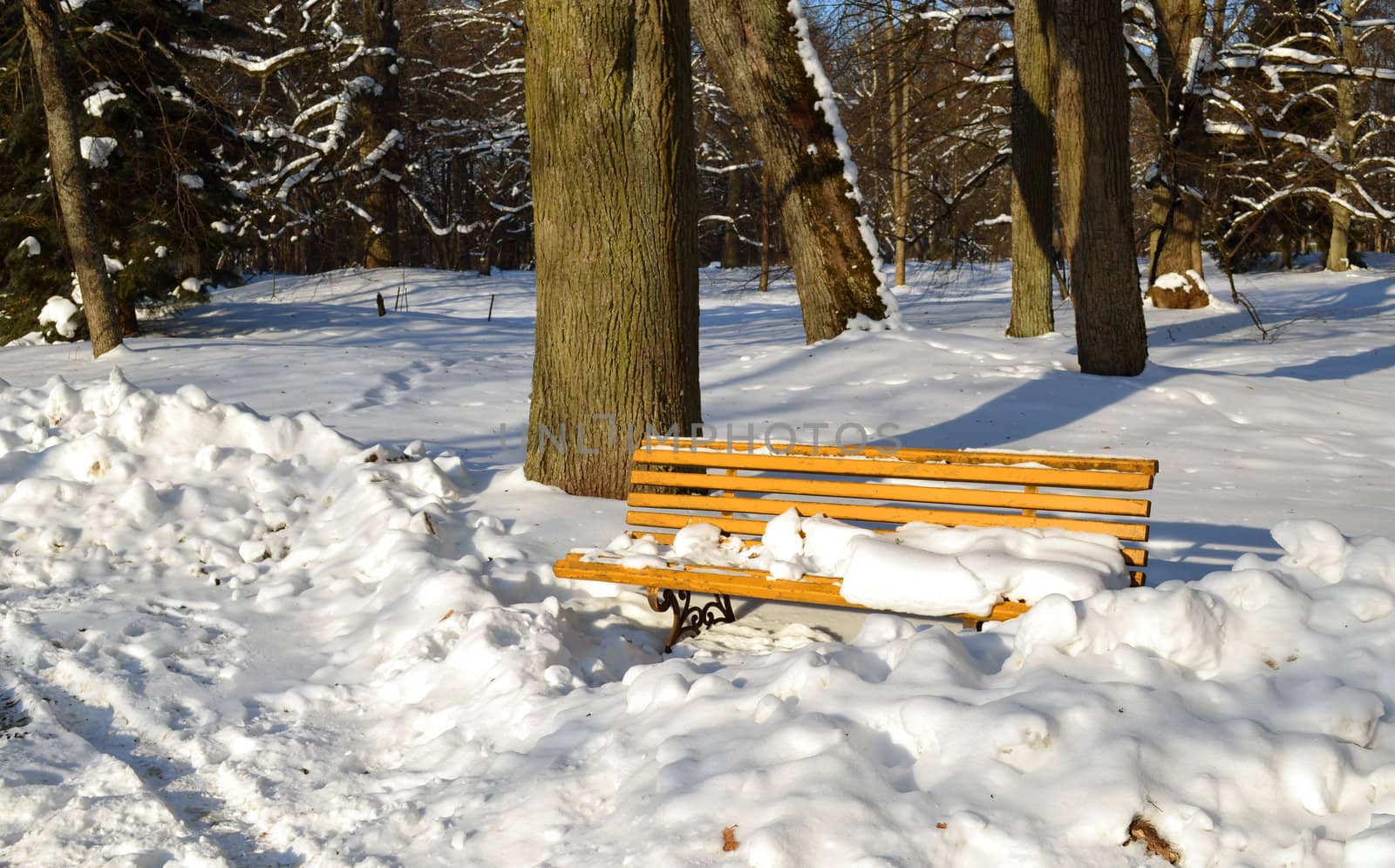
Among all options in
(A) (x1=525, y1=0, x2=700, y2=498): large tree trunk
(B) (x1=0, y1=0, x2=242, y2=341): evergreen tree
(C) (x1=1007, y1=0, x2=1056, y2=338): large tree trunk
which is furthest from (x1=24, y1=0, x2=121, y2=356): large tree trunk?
(C) (x1=1007, y1=0, x2=1056, y2=338): large tree trunk

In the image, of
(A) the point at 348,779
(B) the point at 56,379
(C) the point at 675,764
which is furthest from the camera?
(B) the point at 56,379

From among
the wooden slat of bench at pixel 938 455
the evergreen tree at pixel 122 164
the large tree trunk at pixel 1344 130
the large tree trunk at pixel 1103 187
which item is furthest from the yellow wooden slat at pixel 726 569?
the large tree trunk at pixel 1344 130

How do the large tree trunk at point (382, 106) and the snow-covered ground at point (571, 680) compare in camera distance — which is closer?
the snow-covered ground at point (571, 680)

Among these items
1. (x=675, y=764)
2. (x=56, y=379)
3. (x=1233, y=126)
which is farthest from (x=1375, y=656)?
(x=1233, y=126)

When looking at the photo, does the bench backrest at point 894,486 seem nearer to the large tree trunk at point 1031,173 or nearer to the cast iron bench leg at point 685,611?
the cast iron bench leg at point 685,611

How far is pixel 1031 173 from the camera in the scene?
12.9 m

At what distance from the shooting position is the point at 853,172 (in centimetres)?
988

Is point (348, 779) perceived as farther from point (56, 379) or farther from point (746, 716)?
point (56, 379)

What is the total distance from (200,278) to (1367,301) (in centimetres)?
1873

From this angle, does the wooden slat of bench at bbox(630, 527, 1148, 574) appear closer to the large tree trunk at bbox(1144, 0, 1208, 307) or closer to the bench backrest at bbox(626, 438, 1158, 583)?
the bench backrest at bbox(626, 438, 1158, 583)

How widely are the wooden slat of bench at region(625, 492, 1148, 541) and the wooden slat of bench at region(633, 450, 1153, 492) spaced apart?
0.46 feet

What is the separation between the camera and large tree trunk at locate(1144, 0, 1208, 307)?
518 inches

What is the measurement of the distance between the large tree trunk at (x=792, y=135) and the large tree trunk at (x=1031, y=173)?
11.7 ft

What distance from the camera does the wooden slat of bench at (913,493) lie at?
427 centimetres
